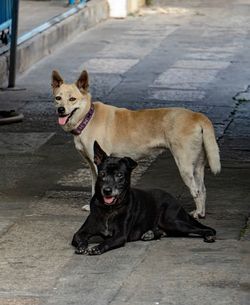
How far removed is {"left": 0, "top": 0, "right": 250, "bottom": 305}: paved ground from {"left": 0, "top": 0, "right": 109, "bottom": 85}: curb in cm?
19

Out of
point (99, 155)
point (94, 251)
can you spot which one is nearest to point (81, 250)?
point (94, 251)

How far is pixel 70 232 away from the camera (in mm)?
8594

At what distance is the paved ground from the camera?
7.25 metres

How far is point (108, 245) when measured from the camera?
8055mm

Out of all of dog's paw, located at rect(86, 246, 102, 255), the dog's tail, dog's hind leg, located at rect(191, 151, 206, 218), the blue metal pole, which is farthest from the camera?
the blue metal pole

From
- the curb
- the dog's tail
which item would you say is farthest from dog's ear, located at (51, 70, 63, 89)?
the curb

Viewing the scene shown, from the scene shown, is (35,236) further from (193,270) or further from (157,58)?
(157,58)

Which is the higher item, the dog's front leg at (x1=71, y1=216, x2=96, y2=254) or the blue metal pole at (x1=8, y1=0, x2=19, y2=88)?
the dog's front leg at (x1=71, y1=216, x2=96, y2=254)

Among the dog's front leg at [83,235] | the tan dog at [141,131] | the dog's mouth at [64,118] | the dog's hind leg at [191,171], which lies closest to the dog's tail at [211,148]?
the tan dog at [141,131]

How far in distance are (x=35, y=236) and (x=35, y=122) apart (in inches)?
181

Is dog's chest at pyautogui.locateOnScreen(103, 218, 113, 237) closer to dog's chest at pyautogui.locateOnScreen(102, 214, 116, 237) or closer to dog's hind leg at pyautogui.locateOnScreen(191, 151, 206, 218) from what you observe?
dog's chest at pyautogui.locateOnScreen(102, 214, 116, 237)

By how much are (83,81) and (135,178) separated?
1534 mm

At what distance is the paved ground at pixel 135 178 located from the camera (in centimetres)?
725

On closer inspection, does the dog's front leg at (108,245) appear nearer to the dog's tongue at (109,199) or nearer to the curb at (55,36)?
the dog's tongue at (109,199)
